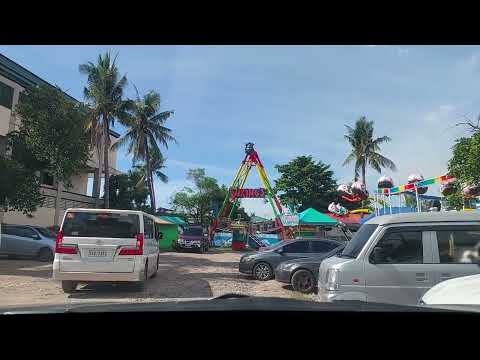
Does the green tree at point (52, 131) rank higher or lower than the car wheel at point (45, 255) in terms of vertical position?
higher

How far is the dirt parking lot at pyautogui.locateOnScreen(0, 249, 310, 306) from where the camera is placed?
960cm

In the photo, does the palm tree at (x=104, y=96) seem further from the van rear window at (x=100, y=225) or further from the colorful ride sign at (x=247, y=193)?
the van rear window at (x=100, y=225)

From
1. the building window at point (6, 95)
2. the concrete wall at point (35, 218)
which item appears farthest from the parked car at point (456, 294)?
the building window at point (6, 95)

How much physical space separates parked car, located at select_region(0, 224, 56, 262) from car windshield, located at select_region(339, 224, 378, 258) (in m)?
14.7

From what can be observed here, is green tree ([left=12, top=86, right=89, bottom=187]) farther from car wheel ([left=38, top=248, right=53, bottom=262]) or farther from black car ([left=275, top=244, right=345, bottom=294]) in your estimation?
black car ([left=275, top=244, right=345, bottom=294])

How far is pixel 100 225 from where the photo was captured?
9.70 metres

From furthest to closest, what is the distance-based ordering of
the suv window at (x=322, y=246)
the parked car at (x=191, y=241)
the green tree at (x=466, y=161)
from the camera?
the parked car at (x=191, y=241) → the suv window at (x=322, y=246) → the green tree at (x=466, y=161)

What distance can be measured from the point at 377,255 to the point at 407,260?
1.43 feet

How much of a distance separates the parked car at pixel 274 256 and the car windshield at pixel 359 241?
5512 mm

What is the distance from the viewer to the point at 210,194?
60.3 metres

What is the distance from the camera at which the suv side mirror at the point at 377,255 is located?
20.6 feet
